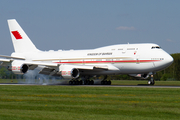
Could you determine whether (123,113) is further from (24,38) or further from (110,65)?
(24,38)

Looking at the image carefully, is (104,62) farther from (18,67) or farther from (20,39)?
(20,39)

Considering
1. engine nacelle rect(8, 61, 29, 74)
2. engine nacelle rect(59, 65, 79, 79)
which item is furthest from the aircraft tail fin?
engine nacelle rect(59, 65, 79, 79)

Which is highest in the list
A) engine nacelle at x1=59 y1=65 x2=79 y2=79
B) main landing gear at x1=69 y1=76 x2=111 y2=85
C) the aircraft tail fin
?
the aircraft tail fin

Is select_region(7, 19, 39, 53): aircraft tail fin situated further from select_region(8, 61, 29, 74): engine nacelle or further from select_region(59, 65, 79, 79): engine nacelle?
select_region(59, 65, 79, 79): engine nacelle

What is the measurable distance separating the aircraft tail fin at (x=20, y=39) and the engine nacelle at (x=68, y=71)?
14.3 metres

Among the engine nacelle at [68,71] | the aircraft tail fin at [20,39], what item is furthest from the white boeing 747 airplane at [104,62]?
the aircraft tail fin at [20,39]

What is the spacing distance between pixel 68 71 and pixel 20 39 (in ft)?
57.0

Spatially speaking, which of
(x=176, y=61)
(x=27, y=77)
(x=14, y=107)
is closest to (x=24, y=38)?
(x=27, y=77)

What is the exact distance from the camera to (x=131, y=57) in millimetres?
41469

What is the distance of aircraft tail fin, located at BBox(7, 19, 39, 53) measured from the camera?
2148 inches

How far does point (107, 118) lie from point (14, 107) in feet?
19.4

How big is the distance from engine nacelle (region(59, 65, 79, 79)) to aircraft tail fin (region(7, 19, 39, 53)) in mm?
14307

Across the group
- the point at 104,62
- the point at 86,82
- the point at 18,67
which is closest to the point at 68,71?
the point at 104,62

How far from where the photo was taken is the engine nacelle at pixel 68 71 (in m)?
41.4
